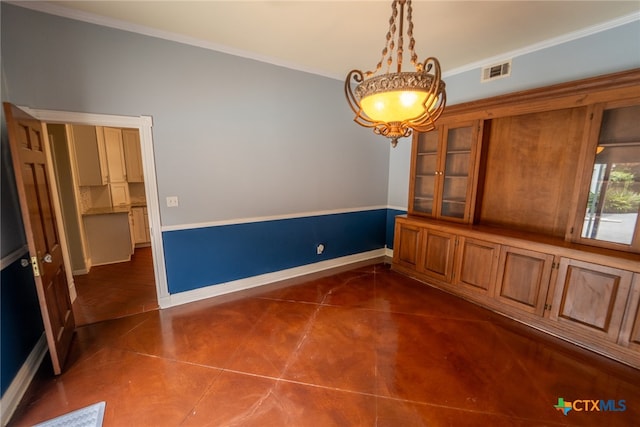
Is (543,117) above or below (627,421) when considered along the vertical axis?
above

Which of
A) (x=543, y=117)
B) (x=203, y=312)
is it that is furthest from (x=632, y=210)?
(x=203, y=312)

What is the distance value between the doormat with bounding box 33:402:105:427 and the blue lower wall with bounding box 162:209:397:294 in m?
1.33

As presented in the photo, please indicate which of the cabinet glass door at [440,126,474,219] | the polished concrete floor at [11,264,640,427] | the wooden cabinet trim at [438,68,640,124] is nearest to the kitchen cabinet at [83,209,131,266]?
the polished concrete floor at [11,264,640,427]

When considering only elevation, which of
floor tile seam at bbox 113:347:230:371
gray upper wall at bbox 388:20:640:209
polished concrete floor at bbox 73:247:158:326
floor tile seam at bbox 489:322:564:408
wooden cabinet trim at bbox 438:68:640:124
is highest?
gray upper wall at bbox 388:20:640:209

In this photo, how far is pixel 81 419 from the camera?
1652mm

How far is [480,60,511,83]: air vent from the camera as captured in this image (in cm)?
300

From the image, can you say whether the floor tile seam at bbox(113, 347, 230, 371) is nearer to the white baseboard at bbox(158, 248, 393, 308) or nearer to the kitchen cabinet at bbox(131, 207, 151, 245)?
the white baseboard at bbox(158, 248, 393, 308)

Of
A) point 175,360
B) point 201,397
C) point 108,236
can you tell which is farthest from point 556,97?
point 108,236

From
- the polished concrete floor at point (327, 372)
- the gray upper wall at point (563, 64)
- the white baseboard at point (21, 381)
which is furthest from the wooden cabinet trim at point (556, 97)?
the white baseboard at point (21, 381)

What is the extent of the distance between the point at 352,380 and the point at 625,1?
11.7ft

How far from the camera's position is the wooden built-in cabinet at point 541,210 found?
2.19 metres

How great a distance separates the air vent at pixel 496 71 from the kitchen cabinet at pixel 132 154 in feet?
18.4

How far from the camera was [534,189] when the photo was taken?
2.94 m

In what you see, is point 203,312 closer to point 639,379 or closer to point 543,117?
point 639,379
